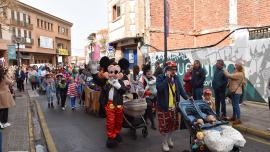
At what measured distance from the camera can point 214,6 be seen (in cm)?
1972

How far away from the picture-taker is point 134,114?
23.4 ft

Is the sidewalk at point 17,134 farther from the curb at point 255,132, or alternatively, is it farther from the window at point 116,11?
the window at point 116,11

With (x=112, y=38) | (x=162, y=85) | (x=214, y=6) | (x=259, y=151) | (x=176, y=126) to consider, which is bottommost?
(x=259, y=151)

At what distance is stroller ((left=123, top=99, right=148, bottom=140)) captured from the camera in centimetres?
710

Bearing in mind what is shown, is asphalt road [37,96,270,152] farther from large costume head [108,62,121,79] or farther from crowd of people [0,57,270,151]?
large costume head [108,62,121,79]

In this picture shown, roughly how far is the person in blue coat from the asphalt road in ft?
1.83

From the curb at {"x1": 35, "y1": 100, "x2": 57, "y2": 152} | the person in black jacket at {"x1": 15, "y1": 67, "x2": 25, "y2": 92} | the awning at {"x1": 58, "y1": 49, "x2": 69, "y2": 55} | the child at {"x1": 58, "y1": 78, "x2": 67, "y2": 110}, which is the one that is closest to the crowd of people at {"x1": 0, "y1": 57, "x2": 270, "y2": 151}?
the curb at {"x1": 35, "y1": 100, "x2": 57, "y2": 152}

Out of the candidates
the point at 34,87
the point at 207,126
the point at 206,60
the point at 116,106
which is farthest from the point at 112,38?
the point at 207,126

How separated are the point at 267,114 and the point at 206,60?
4954 millimetres

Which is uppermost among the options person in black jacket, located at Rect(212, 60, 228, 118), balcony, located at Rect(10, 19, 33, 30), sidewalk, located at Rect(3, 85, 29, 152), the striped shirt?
balcony, located at Rect(10, 19, 33, 30)

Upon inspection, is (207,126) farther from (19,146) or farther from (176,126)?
(19,146)

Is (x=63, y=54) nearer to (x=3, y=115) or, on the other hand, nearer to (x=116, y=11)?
(x=116, y=11)

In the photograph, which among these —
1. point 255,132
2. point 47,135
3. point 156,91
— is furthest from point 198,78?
point 47,135

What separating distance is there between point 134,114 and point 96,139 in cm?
121
